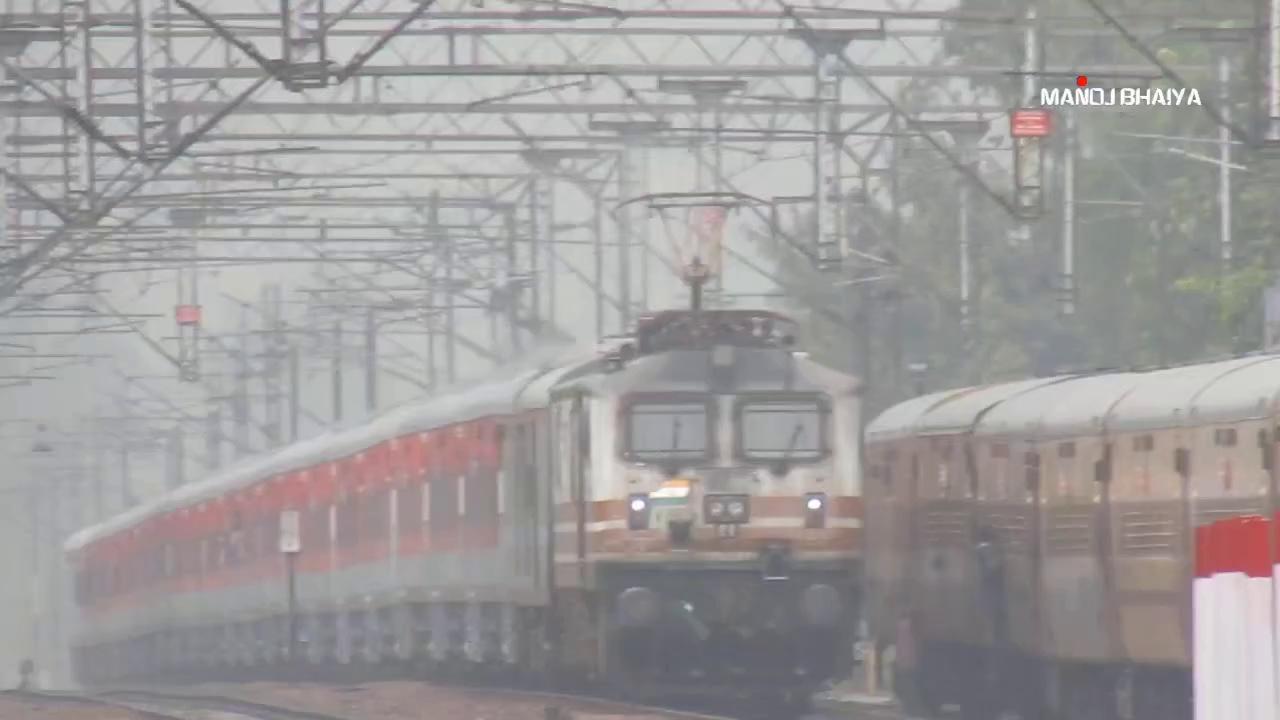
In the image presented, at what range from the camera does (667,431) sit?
2505 centimetres

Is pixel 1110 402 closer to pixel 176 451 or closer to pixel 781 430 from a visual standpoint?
pixel 781 430

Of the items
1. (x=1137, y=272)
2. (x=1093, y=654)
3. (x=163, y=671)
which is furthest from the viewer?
(x=1137, y=272)

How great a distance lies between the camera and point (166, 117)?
116 feet

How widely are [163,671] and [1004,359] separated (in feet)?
58.9

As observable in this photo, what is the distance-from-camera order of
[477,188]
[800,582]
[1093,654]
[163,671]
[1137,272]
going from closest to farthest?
[1093,654]
[800,582]
[477,188]
[163,671]
[1137,272]

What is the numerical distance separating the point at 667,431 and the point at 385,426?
39.6 ft

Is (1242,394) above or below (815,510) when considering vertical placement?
above

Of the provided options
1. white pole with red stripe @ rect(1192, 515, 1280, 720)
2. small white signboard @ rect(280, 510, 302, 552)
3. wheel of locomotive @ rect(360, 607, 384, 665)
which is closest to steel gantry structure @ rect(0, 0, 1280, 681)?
small white signboard @ rect(280, 510, 302, 552)

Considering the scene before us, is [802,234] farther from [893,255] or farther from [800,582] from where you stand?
[800,582]

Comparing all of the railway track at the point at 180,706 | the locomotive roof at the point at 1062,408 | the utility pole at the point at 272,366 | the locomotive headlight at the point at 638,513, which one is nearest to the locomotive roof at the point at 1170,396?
the locomotive roof at the point at 1062,408

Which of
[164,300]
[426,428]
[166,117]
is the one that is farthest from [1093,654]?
[164,300]

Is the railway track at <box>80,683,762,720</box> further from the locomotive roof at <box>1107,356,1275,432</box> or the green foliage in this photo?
the green foliage

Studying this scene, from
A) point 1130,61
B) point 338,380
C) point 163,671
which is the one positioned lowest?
point 163,671

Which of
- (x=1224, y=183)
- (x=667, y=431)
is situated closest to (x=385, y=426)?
(x=667, y=431)
